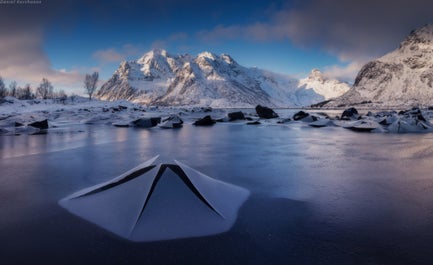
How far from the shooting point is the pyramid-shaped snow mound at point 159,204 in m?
3.80

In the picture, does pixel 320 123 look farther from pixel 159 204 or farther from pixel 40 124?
pixel 159 204

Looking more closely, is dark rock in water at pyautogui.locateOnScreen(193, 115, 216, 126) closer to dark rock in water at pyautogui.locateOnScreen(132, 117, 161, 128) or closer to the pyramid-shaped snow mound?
dark rock in water at pyautogui.locateOnScreen(132, 117, 161, 128)

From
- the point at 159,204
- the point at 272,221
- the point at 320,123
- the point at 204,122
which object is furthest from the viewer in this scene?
the point at 204,122

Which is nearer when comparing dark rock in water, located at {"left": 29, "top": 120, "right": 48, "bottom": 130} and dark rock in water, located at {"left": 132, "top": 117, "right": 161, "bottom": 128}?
dark rock in water, located at {"left": 29, "top": 120, "right": 48, "bottom": 130}

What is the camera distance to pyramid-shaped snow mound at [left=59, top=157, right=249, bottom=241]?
3.80 metres

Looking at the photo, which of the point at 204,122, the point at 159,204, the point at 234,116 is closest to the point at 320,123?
the point at 204,122

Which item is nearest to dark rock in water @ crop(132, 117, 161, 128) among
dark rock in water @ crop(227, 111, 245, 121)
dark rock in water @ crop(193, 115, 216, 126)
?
dark rock in water @ crop(193, 115, 216, 126)

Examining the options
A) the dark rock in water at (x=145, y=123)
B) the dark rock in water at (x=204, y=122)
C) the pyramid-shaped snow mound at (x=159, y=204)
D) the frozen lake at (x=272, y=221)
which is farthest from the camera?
the dark rock in water at (x=204, y=122)

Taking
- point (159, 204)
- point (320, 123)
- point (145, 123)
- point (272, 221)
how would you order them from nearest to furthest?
point (272, 221) → point (159, 204) → point (145, 123) → point (320, 123)

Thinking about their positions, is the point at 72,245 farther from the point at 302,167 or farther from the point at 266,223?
the point at 302,167

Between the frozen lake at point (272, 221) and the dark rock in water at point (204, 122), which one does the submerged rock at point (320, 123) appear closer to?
the dark rock in water at point (204, 122)

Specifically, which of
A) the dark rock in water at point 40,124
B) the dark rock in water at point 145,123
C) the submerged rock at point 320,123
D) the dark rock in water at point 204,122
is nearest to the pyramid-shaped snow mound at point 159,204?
the dark rock in water at point 40,124

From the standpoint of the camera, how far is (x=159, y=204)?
166 inches

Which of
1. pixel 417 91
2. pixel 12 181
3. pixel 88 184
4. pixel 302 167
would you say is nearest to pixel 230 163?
pixel 302 167
